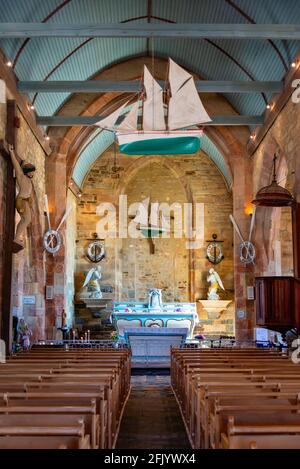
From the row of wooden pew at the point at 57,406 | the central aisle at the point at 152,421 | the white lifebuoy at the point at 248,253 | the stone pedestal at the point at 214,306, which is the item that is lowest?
the central aisle at the point at 152,421

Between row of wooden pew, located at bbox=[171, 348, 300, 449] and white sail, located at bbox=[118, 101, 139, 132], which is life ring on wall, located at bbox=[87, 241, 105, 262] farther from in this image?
row of wooden pew, located at bbox=[171, 348, 300, 449]

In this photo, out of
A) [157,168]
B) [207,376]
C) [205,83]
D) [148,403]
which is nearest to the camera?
[207,376]

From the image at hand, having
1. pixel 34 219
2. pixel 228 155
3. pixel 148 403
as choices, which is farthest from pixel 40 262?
Answer: pixel 148 403

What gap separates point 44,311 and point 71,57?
6.92 metres

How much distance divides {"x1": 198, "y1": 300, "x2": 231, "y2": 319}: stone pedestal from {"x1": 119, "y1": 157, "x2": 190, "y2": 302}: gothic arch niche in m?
1.01

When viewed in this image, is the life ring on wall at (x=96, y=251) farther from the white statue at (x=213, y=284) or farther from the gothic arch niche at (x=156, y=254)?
the white statue at (x=213, y=284)

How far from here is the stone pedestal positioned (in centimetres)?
1955

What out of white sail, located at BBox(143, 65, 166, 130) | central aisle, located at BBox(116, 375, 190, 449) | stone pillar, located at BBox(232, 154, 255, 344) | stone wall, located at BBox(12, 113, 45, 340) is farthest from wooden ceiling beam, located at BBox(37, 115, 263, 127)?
central aisle, located at BBox(116, 375, 190, 449)

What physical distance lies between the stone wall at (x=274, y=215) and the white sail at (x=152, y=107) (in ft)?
9.41

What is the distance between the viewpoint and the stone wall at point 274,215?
1298cm

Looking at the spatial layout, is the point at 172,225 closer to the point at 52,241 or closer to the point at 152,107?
the point at 52,241

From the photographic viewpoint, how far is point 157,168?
21.5 m

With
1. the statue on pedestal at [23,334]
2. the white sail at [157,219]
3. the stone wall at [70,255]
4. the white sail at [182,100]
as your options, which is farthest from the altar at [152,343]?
the white sail at [157,219]
